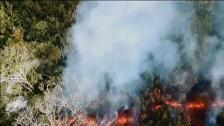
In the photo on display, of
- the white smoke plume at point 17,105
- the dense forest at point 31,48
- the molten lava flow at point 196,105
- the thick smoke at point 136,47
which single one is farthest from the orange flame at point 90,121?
the molten lava flow at point 196,105

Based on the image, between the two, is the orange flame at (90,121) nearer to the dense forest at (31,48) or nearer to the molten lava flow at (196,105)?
the dense forest at (31,48)

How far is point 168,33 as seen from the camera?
37.0 meters

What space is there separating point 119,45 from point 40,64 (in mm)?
7220

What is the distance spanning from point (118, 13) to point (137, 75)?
7.72m

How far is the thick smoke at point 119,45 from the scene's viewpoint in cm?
3288

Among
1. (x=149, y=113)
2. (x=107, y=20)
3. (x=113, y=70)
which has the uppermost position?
(x=107, y=20)

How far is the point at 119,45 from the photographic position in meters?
36.1

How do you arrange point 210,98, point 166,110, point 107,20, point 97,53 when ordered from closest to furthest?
point 166,110, point 210,98, point 97,53, point 107,20

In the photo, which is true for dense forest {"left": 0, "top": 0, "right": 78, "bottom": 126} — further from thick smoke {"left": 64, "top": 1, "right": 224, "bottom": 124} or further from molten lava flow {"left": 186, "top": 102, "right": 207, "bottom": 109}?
molten lava flow {"left": 186, "top": 102, "right": 207, "bottom": 109}

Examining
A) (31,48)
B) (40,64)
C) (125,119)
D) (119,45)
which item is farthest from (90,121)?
(119,45)

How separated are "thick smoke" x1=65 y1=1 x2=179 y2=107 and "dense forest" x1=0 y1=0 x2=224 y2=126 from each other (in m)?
0.97

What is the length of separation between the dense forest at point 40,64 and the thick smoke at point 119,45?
0.97 meters

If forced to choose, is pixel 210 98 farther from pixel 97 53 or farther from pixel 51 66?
pixel 51 66

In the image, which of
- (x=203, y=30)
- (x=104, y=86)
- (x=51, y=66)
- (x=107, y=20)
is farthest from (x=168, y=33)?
(x=51, y=66)
